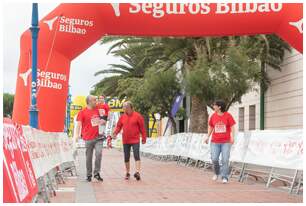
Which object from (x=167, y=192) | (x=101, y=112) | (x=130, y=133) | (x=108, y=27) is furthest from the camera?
(x=108, y=27)

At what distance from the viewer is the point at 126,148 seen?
1352 cm

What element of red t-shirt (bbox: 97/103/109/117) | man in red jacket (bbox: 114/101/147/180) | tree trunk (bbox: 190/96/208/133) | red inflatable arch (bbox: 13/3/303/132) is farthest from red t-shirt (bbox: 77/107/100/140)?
tree trunk (bbox: 190/96/208/133)

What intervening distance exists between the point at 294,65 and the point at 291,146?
14.5 m

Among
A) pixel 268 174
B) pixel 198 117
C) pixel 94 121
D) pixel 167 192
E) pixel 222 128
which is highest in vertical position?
pixel 198 117

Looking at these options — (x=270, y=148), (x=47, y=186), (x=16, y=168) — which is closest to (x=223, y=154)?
(x=270, y=148)

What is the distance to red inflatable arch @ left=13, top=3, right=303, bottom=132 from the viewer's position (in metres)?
14.1

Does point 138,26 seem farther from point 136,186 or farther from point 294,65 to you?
point 294,65

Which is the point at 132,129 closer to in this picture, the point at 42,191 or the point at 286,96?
the point at 42,191

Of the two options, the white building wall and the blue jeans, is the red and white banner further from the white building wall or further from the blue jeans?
the white building wall

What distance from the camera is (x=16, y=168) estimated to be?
5855 millimetres

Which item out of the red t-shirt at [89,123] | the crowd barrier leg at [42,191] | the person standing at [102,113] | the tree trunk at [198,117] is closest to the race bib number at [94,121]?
the red t-shirt at [89,123]

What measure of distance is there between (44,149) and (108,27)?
586cm

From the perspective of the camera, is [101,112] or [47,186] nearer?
[47,186]

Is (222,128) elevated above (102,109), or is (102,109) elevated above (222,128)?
(102,109)
